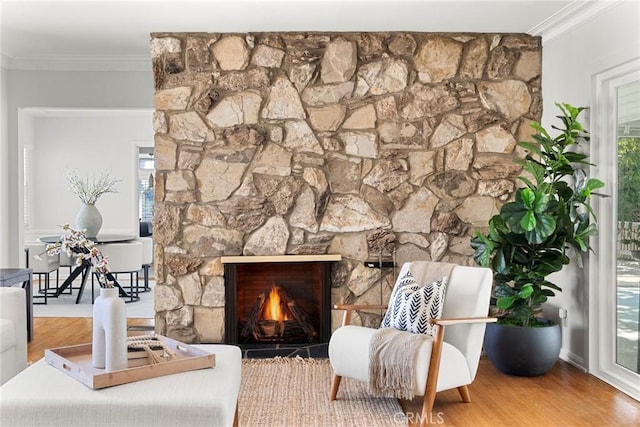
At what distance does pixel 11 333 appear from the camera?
395 cm

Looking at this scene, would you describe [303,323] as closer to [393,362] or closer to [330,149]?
[330,149]

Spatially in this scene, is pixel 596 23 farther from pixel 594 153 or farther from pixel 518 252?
pixel 518 252

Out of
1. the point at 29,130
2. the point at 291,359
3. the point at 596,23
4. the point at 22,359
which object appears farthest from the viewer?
the point at 29,130

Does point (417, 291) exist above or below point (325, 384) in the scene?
above

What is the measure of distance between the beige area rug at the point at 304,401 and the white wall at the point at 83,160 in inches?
230

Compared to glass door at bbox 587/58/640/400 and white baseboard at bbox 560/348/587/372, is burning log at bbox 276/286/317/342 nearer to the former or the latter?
white baseboard at bbox 560/348/587/372

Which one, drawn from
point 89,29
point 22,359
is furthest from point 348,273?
point 89,29

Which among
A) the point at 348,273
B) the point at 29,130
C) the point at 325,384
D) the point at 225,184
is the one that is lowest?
the point at 325,384

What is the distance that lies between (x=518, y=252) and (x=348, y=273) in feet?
4.37

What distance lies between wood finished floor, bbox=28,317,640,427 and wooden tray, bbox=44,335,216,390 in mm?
1271

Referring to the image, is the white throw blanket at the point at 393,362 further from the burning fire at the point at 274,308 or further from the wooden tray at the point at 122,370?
the burning fire at the point at 274,308

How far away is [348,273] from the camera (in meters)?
5.24

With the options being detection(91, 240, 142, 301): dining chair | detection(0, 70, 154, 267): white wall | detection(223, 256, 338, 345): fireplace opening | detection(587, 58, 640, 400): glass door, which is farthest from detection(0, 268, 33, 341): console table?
detection(587, 58, 640, 400): glass door

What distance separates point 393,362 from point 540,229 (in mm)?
1469
